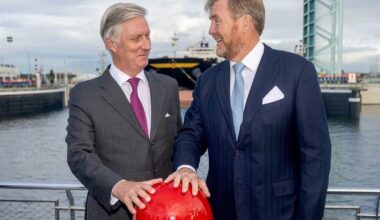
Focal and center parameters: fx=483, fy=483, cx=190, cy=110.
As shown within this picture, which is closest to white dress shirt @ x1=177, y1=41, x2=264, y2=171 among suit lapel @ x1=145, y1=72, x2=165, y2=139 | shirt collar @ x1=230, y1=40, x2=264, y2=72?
shirt collar @ x1=230, y1=40, x2=264, y2=72

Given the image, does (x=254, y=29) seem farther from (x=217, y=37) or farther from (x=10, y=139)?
(x=10, y=139)

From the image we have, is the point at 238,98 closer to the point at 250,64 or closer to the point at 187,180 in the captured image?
the point at 250,64

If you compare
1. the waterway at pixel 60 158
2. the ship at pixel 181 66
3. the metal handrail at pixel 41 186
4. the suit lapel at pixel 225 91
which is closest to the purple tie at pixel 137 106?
the suit lapel at pixel 225 91

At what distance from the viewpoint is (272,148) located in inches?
92.0

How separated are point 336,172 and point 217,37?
15.9m

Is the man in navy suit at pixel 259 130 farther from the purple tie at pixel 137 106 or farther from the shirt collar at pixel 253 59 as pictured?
the purple tie at pixel 137 106

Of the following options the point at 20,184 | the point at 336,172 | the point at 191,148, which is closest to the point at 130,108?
the point at 191,148

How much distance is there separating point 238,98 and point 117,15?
2.47ft

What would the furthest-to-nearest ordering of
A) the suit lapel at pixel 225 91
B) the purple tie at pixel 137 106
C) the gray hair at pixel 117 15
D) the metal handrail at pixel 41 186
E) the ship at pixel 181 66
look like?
the ship at pixel 181 66, the metal handrail at pixel 41 186, the purple tie at pixel 137 106, the gray hair at pixel 117 15, the suit lapel at pixel 225 91

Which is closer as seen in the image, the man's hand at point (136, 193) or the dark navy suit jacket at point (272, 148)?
the man's hand at point (136, 193)

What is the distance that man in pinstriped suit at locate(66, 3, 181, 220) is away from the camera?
249cm

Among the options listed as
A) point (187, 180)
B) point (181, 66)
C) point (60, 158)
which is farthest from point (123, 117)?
point (181, 66)

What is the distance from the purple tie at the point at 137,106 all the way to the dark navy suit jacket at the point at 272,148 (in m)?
0.25

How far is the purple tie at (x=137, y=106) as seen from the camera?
8.58ft
